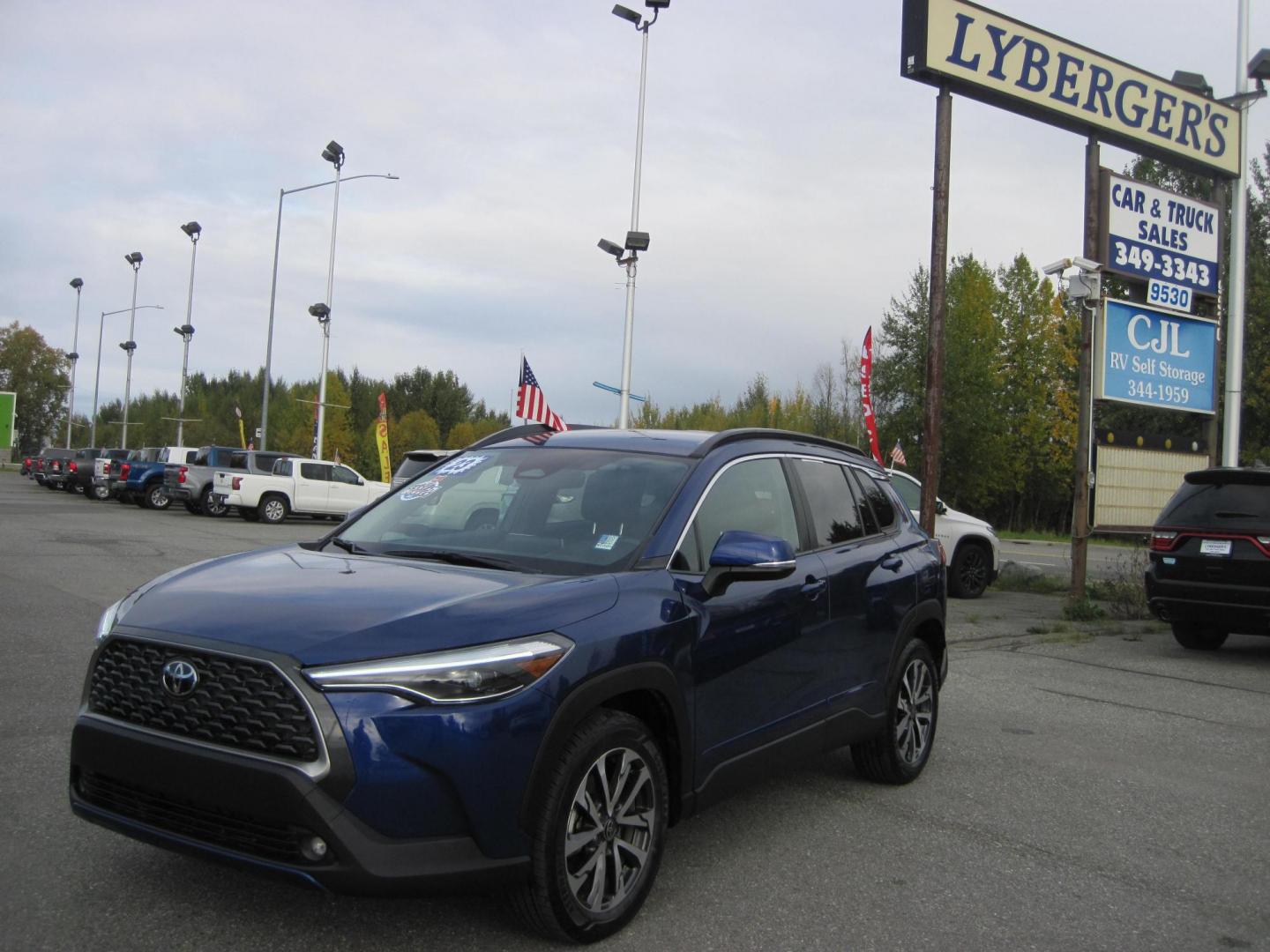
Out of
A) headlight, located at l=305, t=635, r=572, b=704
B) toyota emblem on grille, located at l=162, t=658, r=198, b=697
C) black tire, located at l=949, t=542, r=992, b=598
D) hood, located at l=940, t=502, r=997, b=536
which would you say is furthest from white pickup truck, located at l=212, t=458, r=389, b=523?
headlight, located at l=305, t=635, r=572, b=704

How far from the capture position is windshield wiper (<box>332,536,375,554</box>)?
440 cm

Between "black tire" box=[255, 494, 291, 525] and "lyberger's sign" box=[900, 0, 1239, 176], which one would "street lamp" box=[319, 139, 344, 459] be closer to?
"black tire" box=[255, 494, 291, 525]

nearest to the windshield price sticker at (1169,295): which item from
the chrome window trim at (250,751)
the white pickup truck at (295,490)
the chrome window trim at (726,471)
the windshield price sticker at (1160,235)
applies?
the windshield price sticker at (1160,235)

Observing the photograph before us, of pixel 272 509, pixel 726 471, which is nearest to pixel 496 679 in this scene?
pixel 726 471

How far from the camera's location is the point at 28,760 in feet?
17.3

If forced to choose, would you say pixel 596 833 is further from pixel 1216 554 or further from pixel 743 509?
pixel 1216 554

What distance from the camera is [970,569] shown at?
15.8 metres

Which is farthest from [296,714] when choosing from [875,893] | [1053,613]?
[1053,613]

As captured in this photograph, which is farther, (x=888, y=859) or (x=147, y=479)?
(x=147, y=479)

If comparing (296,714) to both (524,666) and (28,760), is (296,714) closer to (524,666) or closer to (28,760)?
(524,666)

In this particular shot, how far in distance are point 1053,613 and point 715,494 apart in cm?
1098

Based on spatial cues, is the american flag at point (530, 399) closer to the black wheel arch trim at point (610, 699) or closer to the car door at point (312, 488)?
the car door at point (312, 488)

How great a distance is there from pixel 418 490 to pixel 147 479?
31175mm

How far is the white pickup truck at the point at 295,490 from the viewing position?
29.7 metres
